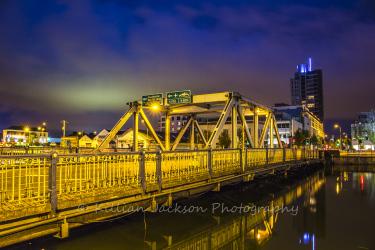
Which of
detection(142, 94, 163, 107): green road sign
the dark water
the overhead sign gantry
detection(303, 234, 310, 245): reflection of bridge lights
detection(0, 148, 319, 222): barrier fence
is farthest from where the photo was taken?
detection(142, 94, 163, 107): green road sign

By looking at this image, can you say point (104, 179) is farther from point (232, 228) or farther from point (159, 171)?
point (232, 228)

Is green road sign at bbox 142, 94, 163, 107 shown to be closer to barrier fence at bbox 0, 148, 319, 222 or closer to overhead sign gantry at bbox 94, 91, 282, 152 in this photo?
overhead sign gantry at bbox 94, 91, 282, 152

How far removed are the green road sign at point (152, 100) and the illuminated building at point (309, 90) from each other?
174 meters

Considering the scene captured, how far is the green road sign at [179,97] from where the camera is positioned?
60.3ft

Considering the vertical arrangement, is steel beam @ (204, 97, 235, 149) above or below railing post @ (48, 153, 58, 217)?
above

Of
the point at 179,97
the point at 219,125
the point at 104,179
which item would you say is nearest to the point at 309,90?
the point at 179,97

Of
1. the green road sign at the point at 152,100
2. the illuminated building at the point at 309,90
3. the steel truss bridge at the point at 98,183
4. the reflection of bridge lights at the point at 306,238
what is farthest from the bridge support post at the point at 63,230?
the illuminated building at the point at 309,90

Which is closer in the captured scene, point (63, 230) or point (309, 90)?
point (63, 230)

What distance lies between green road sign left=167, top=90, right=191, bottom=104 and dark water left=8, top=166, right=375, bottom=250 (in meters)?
6.88

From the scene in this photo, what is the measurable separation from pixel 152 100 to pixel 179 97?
202cm

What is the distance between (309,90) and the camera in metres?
182

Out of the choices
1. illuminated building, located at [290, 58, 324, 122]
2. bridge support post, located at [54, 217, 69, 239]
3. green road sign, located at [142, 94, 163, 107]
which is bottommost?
bridge support post, located at [54, 217, 69, 239]

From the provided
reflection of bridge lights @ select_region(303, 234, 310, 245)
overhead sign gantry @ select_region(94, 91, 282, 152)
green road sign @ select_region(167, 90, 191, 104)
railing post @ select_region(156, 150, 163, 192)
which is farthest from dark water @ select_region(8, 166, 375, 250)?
green road sign @ select_region(167, 90, 191, 104)

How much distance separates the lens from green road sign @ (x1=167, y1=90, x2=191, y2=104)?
60.3ft
